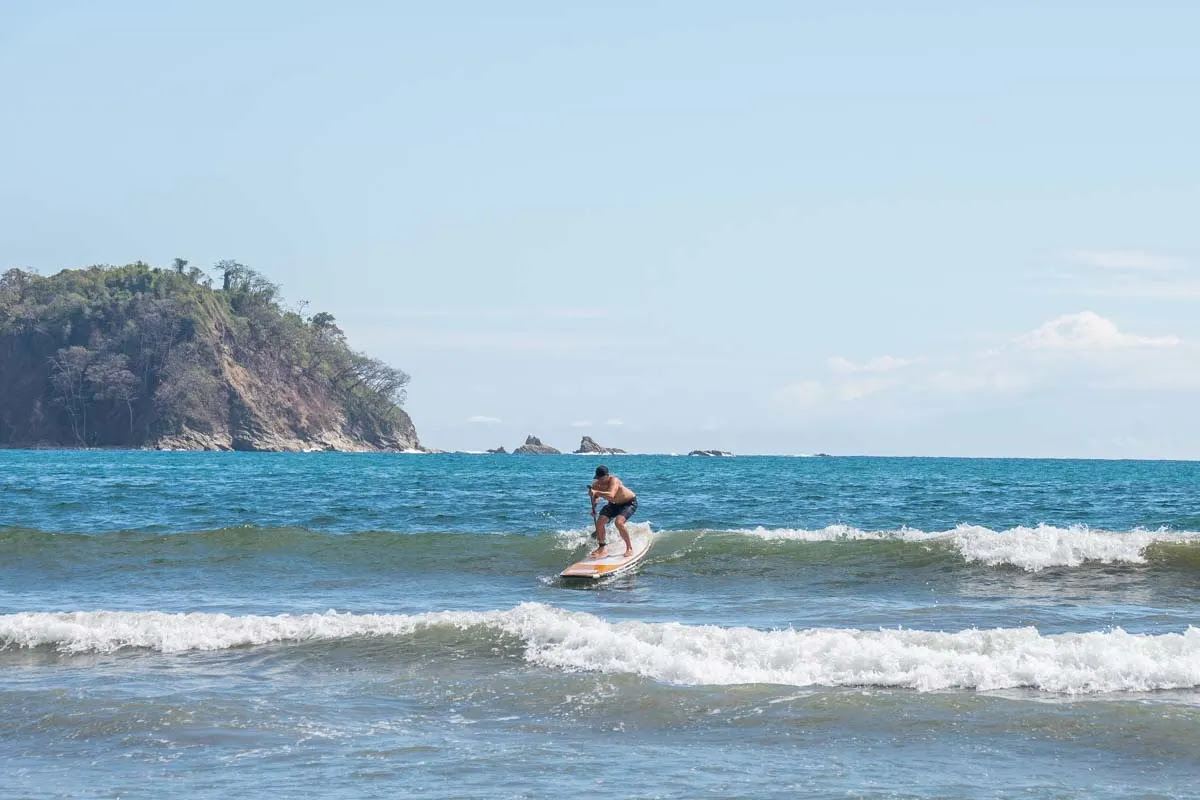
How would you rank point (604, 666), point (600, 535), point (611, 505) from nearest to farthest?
A: point (604, 666) → point (600, 535) → point (611, 505)

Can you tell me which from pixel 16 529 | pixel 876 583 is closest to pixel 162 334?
pixel 16 529

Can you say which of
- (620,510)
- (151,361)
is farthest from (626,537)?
(151,361)

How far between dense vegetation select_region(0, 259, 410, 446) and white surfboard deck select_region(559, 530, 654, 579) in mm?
126672

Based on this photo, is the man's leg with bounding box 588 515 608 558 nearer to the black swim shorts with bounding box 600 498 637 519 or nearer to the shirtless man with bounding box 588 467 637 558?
the shirtless man with bounding box 588 467 637 558

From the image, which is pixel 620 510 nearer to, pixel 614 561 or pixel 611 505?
pixel 611 505

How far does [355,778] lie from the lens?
27.2ft

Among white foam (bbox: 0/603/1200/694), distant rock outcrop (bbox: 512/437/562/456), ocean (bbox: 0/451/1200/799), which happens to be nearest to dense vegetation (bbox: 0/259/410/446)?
distant rock outcrop (bbox: 512/437/562/456)

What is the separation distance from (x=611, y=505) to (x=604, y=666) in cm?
923

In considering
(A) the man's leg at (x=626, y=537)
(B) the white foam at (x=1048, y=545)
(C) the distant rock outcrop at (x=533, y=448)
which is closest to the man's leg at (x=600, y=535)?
(A) the man's leg at (x=626, y=537)

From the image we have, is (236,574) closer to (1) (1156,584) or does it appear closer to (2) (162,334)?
(1) (1156,584)

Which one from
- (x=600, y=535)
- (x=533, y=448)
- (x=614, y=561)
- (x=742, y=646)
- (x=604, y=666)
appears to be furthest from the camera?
(x=533, y=448)

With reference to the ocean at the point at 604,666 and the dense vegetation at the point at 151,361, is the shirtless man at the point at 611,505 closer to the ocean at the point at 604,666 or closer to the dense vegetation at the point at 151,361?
the ocean at the point at 604,666

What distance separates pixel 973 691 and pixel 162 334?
146414mm

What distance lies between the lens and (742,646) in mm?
12172
